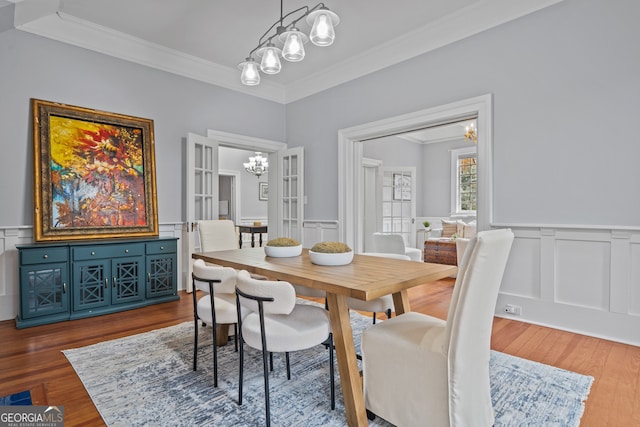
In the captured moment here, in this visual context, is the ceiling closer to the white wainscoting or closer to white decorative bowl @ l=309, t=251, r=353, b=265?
the white wainscoting

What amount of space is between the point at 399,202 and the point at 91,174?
569 centimetres

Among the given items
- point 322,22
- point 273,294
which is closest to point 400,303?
point 273,294

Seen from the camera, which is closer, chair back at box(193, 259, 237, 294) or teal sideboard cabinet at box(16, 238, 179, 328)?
chair back at box(193, 259, 237, 294)

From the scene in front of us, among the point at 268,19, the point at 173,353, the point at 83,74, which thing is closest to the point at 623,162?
the point at 268,19

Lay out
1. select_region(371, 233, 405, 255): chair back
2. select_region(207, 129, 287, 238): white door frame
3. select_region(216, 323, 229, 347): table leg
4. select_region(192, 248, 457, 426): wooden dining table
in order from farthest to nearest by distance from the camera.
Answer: select_region(207, 129, 287, 238): white door frame → select_region(371, 233, 405, 255): chair back → select_region(216, 323, 229, 347): table leg → select_region(192, 248, 457, 426): wooden dining table

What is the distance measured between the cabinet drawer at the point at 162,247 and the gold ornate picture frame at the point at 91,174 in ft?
1.04

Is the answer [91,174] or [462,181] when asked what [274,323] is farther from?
[462,181]

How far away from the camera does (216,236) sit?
11.4ft

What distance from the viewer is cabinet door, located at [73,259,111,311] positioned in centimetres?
331

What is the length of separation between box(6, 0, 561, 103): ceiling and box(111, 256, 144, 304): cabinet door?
7.70 ft

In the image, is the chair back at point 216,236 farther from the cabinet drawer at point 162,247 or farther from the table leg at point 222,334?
the table leg at point 222,334

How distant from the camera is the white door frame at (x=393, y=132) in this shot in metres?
3.33

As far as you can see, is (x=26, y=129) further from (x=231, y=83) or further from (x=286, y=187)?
(x=286, y=187)

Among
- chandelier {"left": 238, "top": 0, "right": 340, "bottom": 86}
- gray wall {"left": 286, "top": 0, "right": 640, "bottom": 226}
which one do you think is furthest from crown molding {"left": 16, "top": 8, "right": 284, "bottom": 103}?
gray wall {"left": 286, "top": 0, "right": 640, "bottom": 226}
